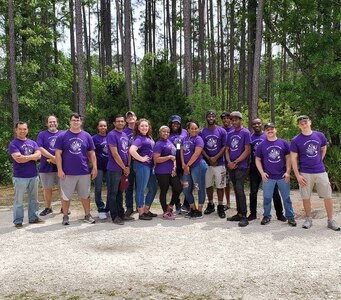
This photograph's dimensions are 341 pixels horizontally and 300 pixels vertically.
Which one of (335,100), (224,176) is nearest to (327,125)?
(335,100)

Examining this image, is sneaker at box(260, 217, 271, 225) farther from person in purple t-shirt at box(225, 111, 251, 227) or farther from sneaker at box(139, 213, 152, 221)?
sneaker at box(139, 213, 152, 221)

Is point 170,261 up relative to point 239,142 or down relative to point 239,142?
down

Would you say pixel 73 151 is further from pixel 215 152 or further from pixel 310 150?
pixel 310 150

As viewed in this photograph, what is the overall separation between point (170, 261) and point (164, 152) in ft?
7.90

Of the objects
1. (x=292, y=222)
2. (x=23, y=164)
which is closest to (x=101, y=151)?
(x=23, y=164)

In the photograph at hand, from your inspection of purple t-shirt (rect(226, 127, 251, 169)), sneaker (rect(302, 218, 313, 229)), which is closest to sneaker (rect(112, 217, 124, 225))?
purple t-shirt (rect(226, 127, 251, 169))

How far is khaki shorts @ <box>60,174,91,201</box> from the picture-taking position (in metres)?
6.66

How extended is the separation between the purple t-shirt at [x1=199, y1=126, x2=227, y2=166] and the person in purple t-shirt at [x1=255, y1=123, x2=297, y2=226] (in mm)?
817

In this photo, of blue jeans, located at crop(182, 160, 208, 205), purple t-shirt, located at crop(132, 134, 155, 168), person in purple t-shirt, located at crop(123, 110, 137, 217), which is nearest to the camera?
purple t-shirt, located at crop(132, 134, 155, 168)

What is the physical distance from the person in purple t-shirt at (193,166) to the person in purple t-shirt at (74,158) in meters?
1.64

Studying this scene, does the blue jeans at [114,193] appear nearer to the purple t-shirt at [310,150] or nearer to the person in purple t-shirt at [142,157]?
the person in purple t-shirt at [142,157]

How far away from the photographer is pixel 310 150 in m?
6.14

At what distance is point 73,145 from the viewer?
6.55 meters

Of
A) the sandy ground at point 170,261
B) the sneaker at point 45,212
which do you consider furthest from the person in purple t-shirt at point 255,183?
the sneaker at point 45,212
